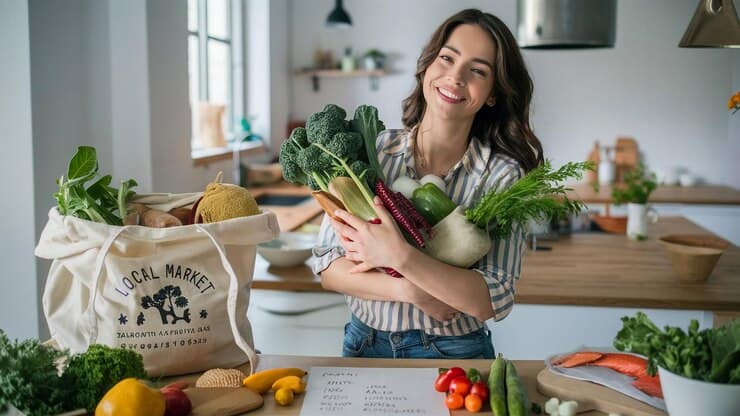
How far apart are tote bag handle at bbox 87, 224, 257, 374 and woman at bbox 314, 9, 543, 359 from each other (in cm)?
25

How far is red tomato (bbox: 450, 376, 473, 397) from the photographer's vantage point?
45.1 inches

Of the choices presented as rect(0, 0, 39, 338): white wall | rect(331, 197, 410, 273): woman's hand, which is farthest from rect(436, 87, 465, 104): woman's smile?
rect(0, 0, 39, 338): white wall

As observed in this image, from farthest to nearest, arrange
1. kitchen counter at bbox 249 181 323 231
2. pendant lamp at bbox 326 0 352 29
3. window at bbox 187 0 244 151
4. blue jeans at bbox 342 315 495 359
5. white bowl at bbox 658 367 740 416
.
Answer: pendant lamp at bbox 326 0 352 29 < window at bbox 187 0 244 151 < kitchen counter at bbox 249 181 323 231 < blue jeans at bbox 342 315 495 359 < white bowl at bbox 658 367 740 416

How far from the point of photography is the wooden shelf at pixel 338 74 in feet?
18.2

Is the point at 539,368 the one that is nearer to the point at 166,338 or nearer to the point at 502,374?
the point at 502,374

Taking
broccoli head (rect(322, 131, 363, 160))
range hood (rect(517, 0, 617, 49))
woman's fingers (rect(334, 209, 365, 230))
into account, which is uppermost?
range hood (rect(517, 0, 617, 49))

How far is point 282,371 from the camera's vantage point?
1235 millimetres

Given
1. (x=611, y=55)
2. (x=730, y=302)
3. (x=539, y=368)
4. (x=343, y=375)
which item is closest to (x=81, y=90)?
(x=343, y=375)

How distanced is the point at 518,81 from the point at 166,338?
93 cm

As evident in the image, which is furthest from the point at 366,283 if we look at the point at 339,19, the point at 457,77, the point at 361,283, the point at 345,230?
the point at 339,19

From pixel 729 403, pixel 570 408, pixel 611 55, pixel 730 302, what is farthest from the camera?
pixel 611 55

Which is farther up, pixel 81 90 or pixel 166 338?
pixel 81 90

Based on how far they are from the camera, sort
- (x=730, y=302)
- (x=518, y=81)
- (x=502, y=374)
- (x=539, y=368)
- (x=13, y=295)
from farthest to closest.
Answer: (x=13, y=295) → (x=730, y=302) → (x=518, y=81) → (x=539, y=368) → (x=502, y=374)

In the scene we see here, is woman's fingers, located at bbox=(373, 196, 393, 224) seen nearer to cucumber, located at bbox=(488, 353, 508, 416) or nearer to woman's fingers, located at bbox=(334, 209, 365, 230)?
woman's fingers, located at bbox=(334, 209, 365, 230)
